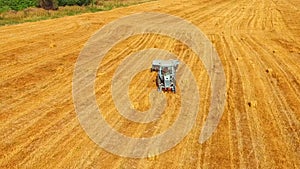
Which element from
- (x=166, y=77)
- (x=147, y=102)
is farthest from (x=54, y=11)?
(x=147, y=102)

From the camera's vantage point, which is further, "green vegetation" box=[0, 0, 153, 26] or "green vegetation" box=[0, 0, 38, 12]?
"green vegetation" box=[0, 0, 38, 12]

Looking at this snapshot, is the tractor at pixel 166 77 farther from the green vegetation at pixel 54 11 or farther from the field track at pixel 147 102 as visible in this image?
the green vegetation at pixel 54 11

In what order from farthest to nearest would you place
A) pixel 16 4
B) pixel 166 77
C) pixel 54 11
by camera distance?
1. pixel 16 4
2. pixel 54 11
3. pixel 166 77

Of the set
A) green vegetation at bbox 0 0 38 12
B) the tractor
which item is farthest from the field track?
green vegetation at bbox 0 0 38 12

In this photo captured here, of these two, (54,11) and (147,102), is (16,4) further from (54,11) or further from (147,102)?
(147,102)

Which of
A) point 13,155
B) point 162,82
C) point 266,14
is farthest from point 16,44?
point 266,14

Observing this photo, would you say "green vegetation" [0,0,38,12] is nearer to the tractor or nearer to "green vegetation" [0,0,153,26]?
"green vegetation" [0,0,153,26]

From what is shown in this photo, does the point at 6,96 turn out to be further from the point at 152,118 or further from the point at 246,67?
the point at 246,67

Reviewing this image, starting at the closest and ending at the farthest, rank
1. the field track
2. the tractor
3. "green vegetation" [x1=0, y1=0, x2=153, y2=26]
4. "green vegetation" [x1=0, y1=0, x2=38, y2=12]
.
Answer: the field track → the tractor → "green vegetation" [x1=0, y1=0, x2=153, y2=26] → "green vegetation" [x1=0, y1=0, x2=38, y2=12]
